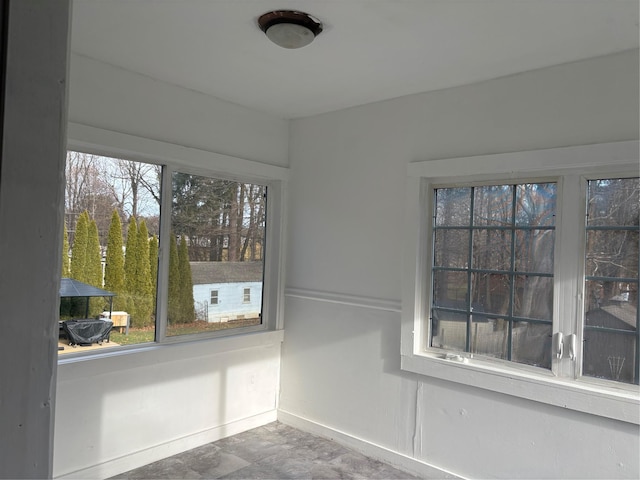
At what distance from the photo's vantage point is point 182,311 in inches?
133

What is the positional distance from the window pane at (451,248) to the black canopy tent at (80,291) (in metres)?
2.13

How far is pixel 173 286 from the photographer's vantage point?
3316mm

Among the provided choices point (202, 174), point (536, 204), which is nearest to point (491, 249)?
point (536, 204)

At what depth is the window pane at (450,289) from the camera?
117 inches

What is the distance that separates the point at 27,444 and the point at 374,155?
2.89 meters

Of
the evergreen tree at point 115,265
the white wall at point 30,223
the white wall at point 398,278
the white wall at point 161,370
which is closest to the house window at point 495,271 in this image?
the white wall at point 398,278

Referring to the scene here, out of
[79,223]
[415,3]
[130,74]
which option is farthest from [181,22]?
[79,223]

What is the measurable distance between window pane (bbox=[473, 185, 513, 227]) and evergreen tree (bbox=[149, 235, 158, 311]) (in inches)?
83.5

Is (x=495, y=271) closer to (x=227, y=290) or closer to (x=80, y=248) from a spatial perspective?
(x=227, y=290)

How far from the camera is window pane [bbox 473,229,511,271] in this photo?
111 inches

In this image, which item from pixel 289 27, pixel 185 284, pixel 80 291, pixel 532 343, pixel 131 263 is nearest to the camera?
pixel 289 27

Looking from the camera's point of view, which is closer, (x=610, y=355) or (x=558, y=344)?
(x=610, y=355)

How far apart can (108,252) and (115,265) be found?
0.09 metres

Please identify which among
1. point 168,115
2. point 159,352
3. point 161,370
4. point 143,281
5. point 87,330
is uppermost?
point 168,115
